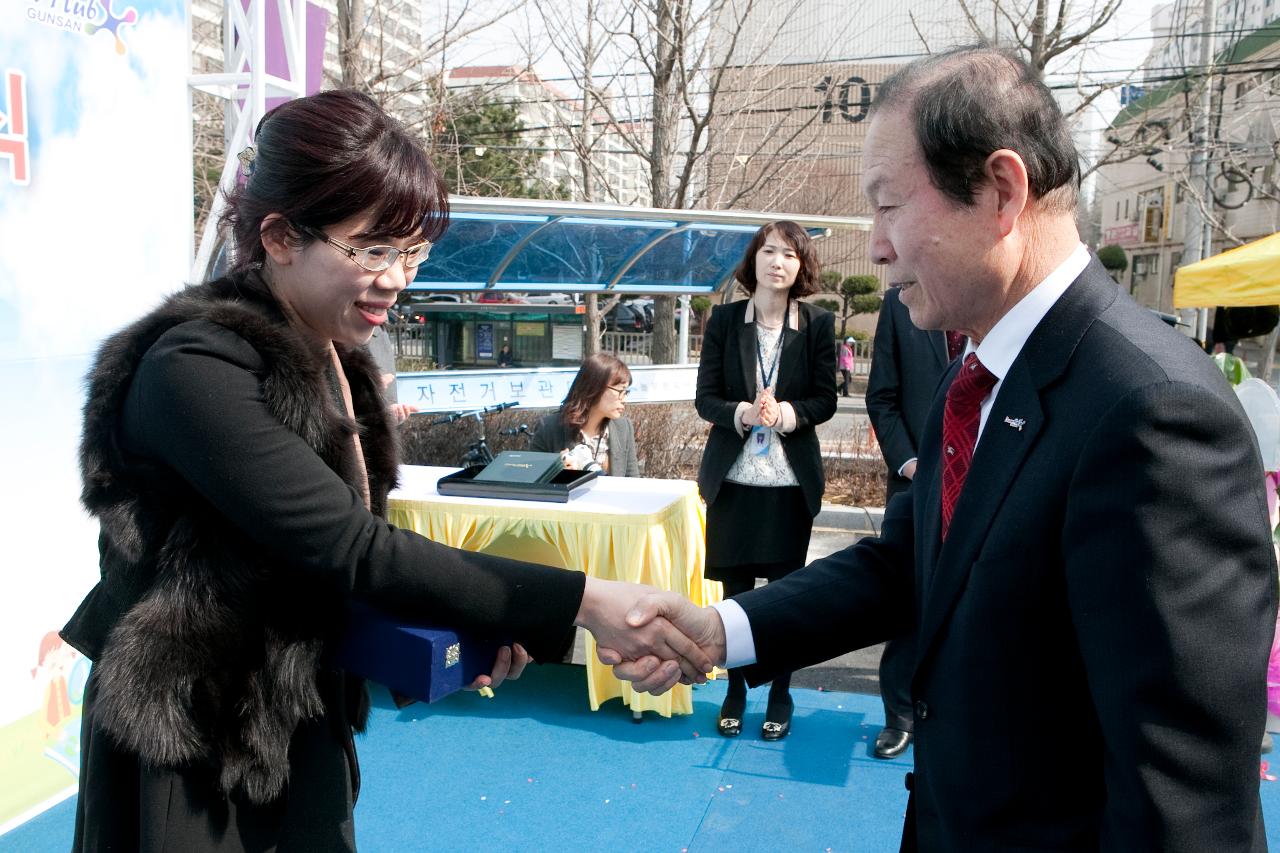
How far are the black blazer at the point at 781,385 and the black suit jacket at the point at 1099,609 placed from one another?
2.77 m

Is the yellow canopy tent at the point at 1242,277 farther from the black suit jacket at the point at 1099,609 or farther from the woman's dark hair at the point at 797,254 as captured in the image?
the black suit jacket at the point at 1099,609

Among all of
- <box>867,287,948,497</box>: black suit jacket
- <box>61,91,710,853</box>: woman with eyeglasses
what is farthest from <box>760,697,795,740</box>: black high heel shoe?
<box>61,91,710,853</box>: woman with eyeglasses

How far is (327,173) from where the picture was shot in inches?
60.7

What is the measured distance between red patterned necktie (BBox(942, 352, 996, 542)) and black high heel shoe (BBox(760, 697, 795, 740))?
2.91 m

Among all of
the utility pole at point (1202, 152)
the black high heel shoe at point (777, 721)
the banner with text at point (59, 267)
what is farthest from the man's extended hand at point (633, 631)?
the utility pole at point (1202, 152)

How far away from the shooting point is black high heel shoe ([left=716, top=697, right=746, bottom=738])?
4156 millimetres

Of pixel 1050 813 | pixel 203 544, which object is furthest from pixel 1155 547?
pixel 203 544

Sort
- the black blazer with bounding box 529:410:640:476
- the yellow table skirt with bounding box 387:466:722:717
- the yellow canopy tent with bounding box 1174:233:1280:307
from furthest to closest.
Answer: the yellow canopy tent with bounding box 1174:233:1280:307 < the black blazer with bounding box 529:410:640:476 < the yellow table skirt with bounding box 387:466:722:717

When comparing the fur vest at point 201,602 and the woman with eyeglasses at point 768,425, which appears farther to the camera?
the woman with eyeglasses at point 768,425

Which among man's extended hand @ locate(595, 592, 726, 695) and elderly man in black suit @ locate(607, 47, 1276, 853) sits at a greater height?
elderly man in black suit @ locate(607, 47, 1276, 853)

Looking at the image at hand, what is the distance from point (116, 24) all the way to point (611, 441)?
8.89 ft

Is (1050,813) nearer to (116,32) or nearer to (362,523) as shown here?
(362,523)

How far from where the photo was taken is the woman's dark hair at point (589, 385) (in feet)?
16.1

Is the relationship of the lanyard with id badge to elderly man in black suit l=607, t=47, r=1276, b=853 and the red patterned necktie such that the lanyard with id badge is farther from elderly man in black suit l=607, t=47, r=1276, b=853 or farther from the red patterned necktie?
the red patterned necktie
